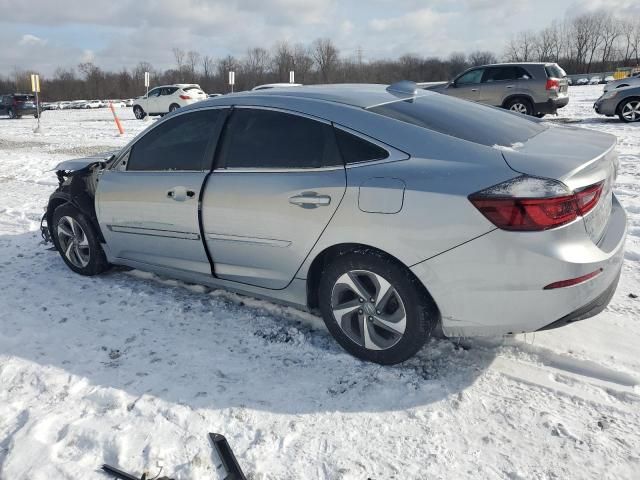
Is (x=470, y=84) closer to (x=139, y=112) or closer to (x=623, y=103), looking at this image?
(x=623, y=103)

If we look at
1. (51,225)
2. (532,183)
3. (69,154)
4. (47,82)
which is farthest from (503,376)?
(47,82)

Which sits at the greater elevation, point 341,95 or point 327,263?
point 341,95

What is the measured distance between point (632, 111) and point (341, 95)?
43.5ft

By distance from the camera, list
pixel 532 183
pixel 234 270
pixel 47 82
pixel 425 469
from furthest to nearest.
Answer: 1. pixel 47 82
2. pixel 234 270
3. pixel 532 183
4. pixel 425 469

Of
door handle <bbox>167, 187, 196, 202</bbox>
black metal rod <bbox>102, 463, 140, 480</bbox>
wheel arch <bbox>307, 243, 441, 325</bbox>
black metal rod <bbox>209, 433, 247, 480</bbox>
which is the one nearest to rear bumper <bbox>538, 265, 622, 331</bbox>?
wheel arch <bbox>307, 243, 441, 325</bbox>

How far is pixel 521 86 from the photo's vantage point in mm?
14453

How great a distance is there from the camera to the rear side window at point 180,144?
3.72m

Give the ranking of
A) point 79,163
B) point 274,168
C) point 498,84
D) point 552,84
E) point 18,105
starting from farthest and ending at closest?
point 18,105 → point 498,84 → point 552,84 → point 79,163 → point 274,168

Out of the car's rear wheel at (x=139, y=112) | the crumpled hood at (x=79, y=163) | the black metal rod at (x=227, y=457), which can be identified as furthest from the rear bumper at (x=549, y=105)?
the car's rear wheel at (x=139, y=112)

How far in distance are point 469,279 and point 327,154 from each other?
112 centimetres

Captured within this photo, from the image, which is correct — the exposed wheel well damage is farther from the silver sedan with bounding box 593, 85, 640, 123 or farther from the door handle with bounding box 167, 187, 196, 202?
the silver sedan with bounding box 593, 85, 640, 123

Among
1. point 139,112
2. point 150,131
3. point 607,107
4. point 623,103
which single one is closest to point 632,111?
point 623,103

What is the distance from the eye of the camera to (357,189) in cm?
288

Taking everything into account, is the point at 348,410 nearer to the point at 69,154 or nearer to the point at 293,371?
the point at 293,371
